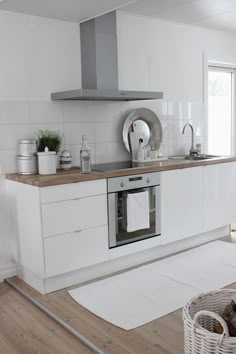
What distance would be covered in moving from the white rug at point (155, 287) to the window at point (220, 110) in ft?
5.73

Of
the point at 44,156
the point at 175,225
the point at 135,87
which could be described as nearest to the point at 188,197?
the point at 175,225

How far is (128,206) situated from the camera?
324 cm

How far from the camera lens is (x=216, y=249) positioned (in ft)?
12.5

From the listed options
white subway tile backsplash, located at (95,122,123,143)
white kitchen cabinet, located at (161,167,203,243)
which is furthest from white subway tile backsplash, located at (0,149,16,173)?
white kitchen cabinet, located at (161,167,203,243)

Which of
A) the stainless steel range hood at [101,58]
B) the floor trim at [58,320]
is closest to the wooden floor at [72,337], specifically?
the floor trim at [58,320]

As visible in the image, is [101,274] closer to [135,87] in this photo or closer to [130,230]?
[130,230]

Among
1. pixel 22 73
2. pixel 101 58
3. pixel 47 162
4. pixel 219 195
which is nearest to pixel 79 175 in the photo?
pixel 47 162

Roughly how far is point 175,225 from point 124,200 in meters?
0.68

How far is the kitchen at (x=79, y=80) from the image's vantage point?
319 cm

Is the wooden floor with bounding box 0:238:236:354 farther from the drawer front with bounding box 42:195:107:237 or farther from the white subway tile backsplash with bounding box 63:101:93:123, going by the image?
the white subway tile backsplash with bounding box 63:101:93:123

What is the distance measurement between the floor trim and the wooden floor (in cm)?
2

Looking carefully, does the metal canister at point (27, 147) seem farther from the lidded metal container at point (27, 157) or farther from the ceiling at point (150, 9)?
the ceiling at point (150, 9)

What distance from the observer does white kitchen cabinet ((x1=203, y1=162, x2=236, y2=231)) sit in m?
3.92

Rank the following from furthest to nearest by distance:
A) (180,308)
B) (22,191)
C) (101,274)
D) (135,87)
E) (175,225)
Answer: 1. (135,87)
2. (175,225)
3. (101,274)
4. (22,191)
5. (180,308)
